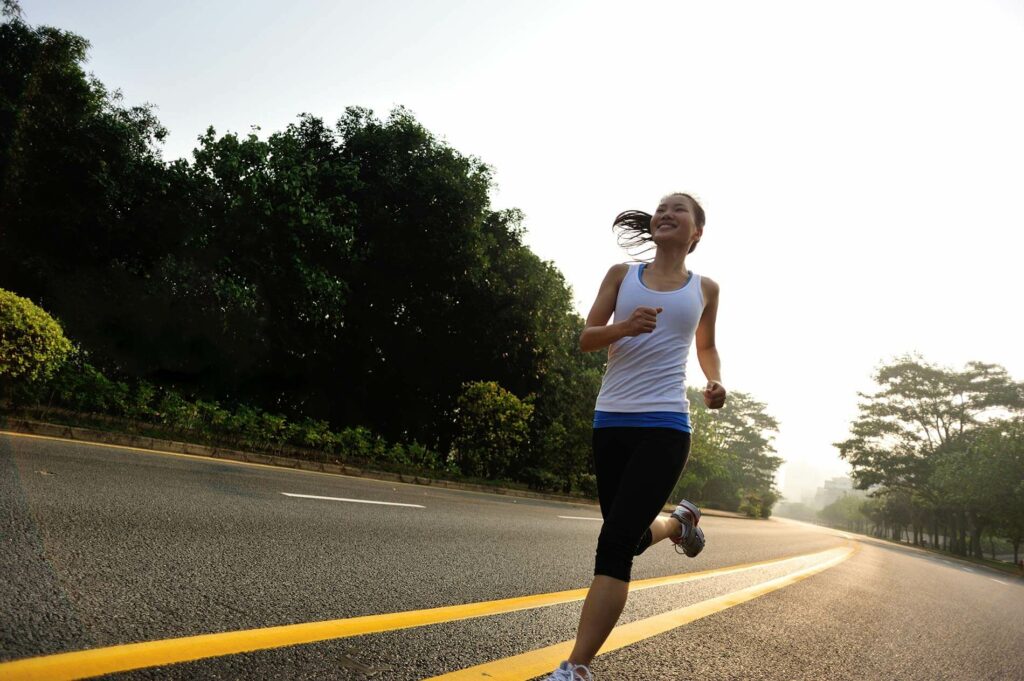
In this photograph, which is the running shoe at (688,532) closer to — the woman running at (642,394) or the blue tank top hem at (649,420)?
the woman running at (642,394)

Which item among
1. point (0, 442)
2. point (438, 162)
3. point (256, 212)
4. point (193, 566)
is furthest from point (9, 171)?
point (193, 566)

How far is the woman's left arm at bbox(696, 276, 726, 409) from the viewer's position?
9.20 ft

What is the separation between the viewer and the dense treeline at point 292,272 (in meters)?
14.1

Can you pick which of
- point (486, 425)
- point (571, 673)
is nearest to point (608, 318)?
point (571, 673)

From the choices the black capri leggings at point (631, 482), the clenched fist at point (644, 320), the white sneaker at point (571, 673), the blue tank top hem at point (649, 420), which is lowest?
the white sneaker at point (571, 673)

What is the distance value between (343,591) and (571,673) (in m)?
1.68

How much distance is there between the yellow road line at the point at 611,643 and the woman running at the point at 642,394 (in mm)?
379

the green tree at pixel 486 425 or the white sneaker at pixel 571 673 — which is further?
the green tree at pixel 486 425

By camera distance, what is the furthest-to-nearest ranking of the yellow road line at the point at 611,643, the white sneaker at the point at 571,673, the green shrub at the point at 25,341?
the green shrub at the point at 25,341 → the yellow road line at the point at 611,643 → the white sneaker at the point at 571,673

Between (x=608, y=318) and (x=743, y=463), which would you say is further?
(x=743, y=463)

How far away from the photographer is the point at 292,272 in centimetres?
1450

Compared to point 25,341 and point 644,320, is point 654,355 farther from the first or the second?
point 25,341

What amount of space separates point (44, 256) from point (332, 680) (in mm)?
17193

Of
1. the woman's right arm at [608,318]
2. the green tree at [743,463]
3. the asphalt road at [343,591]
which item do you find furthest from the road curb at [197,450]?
the green tree at [743,463]
